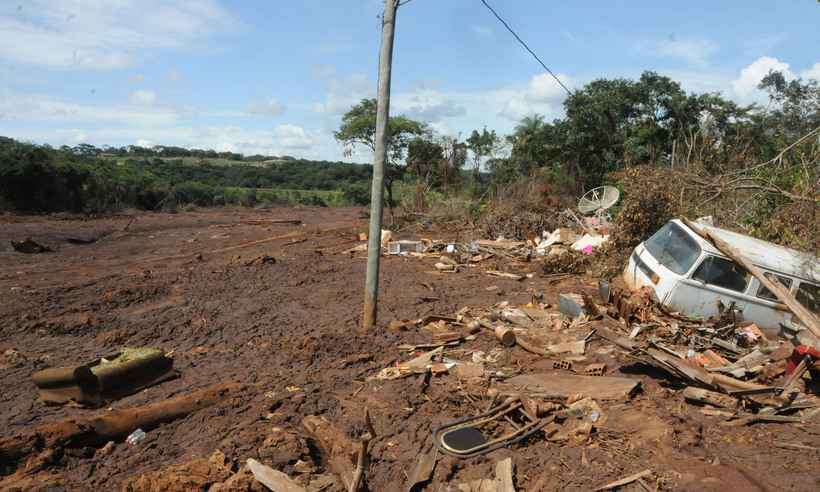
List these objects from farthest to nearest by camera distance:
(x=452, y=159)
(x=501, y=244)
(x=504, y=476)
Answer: (x=452, y=159), (x=501, y=244), (x=504, y=476)

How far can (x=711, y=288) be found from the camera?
790 centimetres

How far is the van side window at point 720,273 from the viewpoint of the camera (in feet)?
25.7

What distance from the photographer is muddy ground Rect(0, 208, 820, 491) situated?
13.8 feet

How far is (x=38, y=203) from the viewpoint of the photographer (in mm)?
25844

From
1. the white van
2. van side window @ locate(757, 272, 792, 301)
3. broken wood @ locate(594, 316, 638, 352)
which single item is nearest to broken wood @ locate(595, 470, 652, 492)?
broken wood @ locate(594, 316, 638, 352)

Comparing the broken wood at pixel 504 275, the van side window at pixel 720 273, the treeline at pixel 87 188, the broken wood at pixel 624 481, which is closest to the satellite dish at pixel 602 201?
the broken wood at pixel 504 275

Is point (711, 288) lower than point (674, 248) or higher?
lower

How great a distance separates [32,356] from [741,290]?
10.3 meters

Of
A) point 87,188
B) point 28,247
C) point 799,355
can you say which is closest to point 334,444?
point 799,355

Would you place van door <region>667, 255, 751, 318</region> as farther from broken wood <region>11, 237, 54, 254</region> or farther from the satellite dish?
broken wood <region>11, 237, 54, 254</region>

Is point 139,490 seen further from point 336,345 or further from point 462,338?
point 462,338

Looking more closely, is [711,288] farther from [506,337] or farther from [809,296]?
[506,337]

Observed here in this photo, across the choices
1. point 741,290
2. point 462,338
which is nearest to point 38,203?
point 462,338

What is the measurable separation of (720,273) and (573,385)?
3.88m
